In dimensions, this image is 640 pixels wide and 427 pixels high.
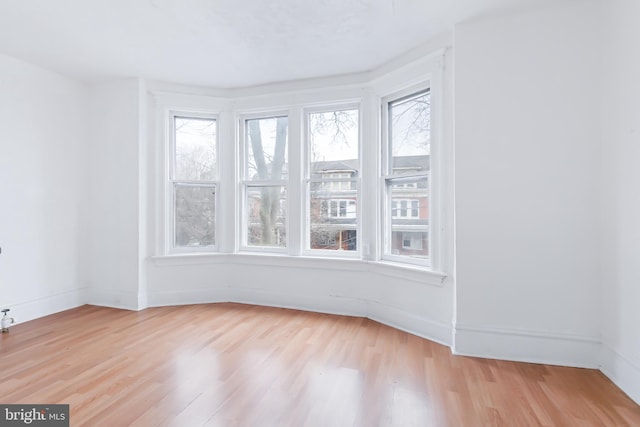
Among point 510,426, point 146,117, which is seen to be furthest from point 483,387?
point 146,117

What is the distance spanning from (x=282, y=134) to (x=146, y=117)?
1628 millimetres

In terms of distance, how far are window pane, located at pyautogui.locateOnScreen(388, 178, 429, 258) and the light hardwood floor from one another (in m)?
0.84

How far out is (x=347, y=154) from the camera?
3758 mm

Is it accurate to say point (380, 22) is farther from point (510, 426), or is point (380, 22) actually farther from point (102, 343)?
point (102, 343)

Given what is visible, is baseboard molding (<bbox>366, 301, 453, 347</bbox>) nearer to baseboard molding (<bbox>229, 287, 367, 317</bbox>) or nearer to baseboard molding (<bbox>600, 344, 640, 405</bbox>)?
baseboard molding (<bbox>229, 287, 367, 317</bbox>)

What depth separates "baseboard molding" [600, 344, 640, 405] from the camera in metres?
2.01

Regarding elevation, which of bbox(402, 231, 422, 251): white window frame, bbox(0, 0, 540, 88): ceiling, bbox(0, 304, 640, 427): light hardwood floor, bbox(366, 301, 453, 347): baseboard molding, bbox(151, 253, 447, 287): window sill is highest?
bbox(0, 0, 540, 88): ceiling

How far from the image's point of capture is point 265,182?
13.3 feet

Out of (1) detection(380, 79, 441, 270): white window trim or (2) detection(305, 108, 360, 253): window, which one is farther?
(2) detection(305, 108, 360, 253): window

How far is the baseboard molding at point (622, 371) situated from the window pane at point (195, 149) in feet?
13.5

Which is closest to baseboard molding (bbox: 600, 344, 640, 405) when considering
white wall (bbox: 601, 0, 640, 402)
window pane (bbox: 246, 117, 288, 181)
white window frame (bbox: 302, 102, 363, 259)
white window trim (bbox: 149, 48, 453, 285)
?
white wall (bbox: 601, 0, 640, 402)

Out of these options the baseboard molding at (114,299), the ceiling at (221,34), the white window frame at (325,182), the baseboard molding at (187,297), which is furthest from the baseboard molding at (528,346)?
the baseboard molding at (114,299)

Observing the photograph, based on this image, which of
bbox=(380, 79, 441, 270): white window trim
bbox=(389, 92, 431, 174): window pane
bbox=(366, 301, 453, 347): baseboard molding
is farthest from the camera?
bbox=(389, 92, 431, 174): window pane

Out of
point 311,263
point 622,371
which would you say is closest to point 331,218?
point 311,263
